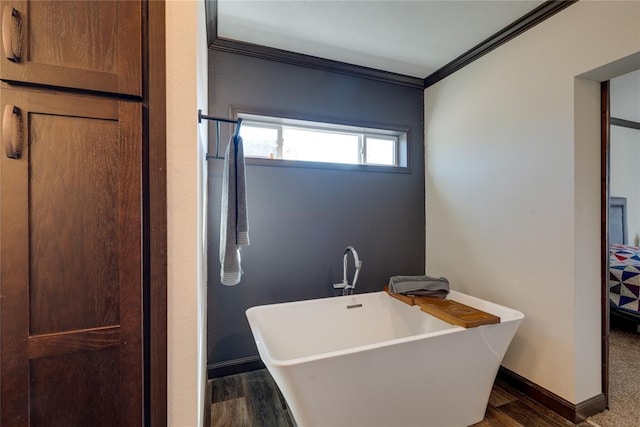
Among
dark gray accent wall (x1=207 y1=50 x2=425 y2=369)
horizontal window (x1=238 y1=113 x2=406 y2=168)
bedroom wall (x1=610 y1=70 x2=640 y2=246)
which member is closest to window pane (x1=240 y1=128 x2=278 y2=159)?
horizontal window (x1=238 y1=113 x2=406 y2=168)

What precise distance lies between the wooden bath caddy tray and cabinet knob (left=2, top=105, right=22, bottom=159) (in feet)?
6.58

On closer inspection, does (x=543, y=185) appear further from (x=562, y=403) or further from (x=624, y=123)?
(x=624, y=123)

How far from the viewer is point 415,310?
7.24 ft

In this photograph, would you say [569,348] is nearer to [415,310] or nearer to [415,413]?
A: [415,310]

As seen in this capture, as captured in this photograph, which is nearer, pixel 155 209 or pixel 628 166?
pixel 155 209

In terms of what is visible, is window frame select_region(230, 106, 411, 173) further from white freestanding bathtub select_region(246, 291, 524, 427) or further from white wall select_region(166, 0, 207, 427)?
white wall select_region(166, 0, 207, 427)

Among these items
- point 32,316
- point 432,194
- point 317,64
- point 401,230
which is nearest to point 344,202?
point 401,230

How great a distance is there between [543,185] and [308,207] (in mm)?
1681

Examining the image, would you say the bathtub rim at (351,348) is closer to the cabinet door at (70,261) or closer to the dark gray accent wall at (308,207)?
the dark gray accent wall at (308,207)

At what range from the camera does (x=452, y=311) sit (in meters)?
1.89

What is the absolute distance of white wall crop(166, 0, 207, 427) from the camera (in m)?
0.96

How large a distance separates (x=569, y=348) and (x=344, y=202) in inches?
71.1

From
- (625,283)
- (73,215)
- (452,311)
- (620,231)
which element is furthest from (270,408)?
(620,231)

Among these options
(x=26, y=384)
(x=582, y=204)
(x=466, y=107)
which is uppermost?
(x=466, y=107)
